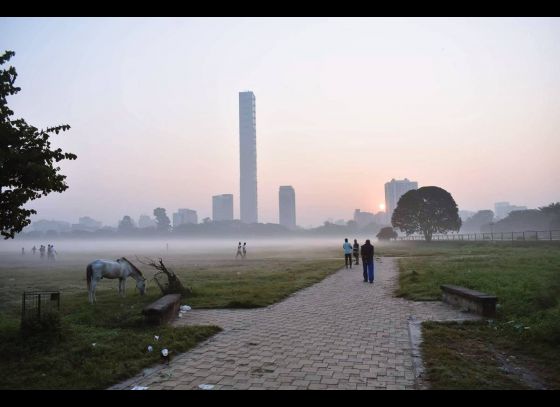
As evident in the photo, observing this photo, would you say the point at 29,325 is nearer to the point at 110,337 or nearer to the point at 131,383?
the point at 110,337

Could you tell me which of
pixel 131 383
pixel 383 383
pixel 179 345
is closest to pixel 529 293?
pixel 383 383

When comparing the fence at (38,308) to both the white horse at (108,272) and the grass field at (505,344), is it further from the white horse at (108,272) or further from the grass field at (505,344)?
the grass field at (505,344)

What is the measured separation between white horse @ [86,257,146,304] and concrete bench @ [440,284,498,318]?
11.7 m

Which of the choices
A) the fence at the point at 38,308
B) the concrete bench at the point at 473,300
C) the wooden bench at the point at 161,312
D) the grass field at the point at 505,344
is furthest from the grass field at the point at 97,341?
the concrete bench at the point at 473,300

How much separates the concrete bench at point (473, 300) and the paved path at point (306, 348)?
411mm

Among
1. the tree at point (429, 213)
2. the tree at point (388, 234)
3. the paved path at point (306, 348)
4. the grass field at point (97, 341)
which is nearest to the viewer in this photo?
the paved path at point (306, 348)

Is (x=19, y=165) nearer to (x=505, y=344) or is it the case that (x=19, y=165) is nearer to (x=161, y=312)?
(x=161, y=312)

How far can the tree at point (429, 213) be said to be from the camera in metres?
69.4

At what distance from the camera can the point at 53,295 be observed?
392 inches

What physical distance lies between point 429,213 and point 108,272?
63.8m

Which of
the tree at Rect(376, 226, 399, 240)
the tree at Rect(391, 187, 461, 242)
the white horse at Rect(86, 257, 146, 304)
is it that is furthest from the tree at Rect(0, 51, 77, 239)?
the tree at Rect(376, 226, 399, 240)

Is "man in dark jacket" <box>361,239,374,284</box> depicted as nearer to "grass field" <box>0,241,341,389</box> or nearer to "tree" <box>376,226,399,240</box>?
"grass field" <box>0,241,341,389</box>

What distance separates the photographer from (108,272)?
15391 mm

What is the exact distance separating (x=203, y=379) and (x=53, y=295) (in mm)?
5792
